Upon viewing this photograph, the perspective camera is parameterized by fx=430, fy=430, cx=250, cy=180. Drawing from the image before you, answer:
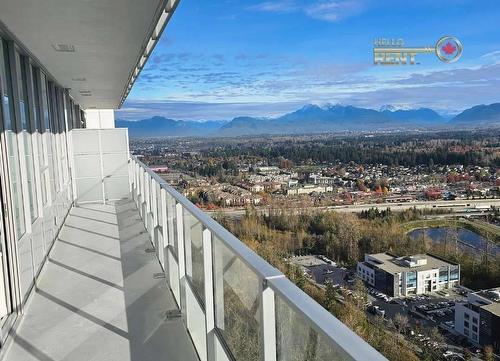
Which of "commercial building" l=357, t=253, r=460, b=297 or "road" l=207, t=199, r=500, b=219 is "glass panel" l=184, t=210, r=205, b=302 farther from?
"road" l=207, t=199, r=500, b=219

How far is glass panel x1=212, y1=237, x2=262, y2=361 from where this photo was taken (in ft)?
4.39

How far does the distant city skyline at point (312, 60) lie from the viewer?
4040 inches

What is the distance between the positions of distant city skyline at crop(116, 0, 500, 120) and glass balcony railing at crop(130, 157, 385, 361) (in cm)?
7674

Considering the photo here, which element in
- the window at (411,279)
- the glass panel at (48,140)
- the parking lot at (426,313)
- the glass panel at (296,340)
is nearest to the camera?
the glass panel at (296,340)

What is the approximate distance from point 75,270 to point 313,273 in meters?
16.0

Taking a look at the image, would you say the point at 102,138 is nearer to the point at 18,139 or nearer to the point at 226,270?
the point at 18,139

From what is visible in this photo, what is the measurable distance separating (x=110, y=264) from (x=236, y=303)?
9.95ft

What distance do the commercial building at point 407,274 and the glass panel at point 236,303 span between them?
14.4 metres

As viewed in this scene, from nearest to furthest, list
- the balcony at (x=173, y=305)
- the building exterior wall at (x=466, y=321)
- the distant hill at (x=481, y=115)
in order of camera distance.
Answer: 1. the balcony at (x=173, y=305)
2. the building exterior wall at (x=466, y=321)
3. the distant hill at (x=481, y=115)

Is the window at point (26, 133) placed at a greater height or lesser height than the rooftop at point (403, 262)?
greater

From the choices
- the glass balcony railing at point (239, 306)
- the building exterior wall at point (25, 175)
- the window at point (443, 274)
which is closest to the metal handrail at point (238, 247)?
the glass balcony railing at point (239, 306)

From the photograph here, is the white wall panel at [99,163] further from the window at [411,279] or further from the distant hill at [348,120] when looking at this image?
the distant hill at [348,120]

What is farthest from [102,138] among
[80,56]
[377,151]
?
[377,151]

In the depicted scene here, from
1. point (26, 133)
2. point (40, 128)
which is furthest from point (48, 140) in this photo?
point (26, 133)
